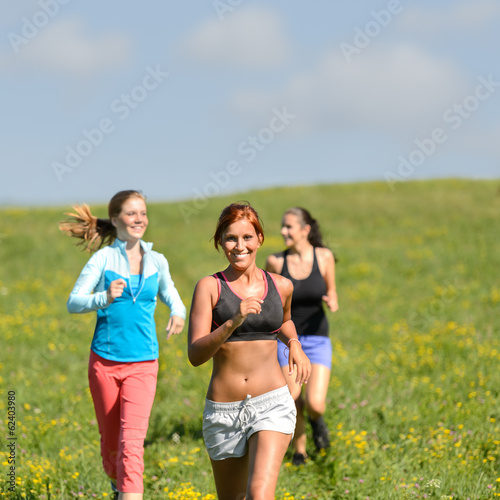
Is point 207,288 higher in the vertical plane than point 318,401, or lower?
higher

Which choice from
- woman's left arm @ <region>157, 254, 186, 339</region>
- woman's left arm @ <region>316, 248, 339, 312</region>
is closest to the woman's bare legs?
woman's left arm @ <region>316, 248, 339, 312</region>

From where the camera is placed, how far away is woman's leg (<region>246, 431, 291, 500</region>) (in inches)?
139

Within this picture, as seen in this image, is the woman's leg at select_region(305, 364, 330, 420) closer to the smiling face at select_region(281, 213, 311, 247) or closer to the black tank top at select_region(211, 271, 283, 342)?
the smiling face at select_region(281, 213, 311, 247)

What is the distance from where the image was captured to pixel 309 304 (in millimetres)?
6539

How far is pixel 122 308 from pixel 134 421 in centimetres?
87

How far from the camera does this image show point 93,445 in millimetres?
6578

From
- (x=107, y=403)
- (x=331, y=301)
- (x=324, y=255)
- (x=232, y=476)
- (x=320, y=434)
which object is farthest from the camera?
(x=324, y=255)

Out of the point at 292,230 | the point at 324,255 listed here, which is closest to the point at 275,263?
the point at 292,230

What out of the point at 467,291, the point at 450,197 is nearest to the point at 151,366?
the point at 467,291

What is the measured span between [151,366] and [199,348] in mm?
1427

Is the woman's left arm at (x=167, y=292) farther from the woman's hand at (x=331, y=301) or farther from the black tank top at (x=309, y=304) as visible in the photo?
the woman's hand at (x=331, y=301)

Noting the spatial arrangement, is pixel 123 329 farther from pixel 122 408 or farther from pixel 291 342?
pixel 291 342

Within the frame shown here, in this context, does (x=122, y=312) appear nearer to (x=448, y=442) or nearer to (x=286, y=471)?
(x=286, y=471)

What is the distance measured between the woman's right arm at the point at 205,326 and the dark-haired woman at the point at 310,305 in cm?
252
